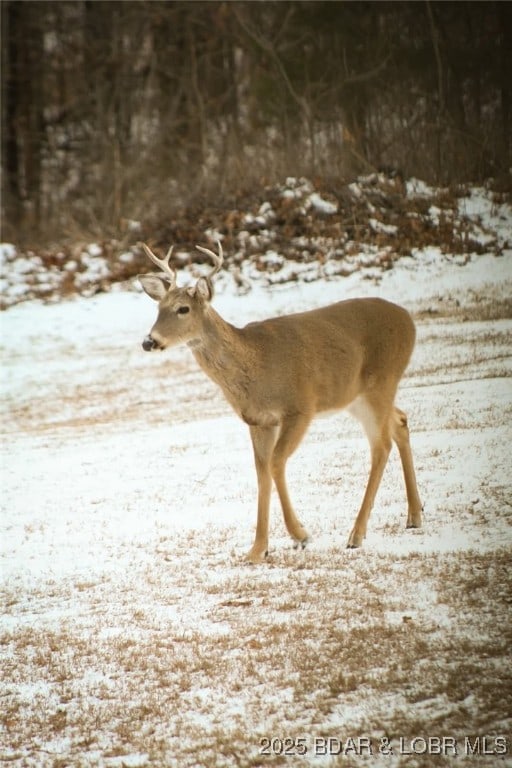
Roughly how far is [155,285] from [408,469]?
2.22m

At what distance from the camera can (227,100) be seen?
3162cm

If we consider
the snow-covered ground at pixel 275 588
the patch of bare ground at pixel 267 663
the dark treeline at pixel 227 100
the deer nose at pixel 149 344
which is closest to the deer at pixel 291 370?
the deer nose at pixel 149 344

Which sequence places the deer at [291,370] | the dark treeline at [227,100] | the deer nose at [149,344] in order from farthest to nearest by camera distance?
the dark treeline at [227,100] → the deer at [291,370] → the deer nose at [149,344]

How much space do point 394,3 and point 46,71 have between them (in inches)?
1030

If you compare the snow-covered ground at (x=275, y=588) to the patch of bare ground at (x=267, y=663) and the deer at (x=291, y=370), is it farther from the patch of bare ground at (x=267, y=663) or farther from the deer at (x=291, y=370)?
the deer at (x=291, y=370)

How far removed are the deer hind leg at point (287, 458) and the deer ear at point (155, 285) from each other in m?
1.26

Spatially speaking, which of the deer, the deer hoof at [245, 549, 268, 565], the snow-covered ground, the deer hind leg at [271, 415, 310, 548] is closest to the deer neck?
the deer

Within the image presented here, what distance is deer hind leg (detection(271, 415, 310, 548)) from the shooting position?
7.03 meters

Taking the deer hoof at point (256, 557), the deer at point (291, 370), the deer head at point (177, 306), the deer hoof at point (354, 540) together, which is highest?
the deer head at point (177, 306)

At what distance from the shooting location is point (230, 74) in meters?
32.2

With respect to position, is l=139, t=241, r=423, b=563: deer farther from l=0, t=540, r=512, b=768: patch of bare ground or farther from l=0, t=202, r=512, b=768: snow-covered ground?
l=0, t=540, r=512, b=768: patch of bare ground

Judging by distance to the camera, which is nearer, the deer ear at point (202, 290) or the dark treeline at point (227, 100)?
the deer ear at point (202, 290)

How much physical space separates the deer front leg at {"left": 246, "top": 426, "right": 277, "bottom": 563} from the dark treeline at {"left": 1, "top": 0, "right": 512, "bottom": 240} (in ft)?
8.47

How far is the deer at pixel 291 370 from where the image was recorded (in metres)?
7.06
